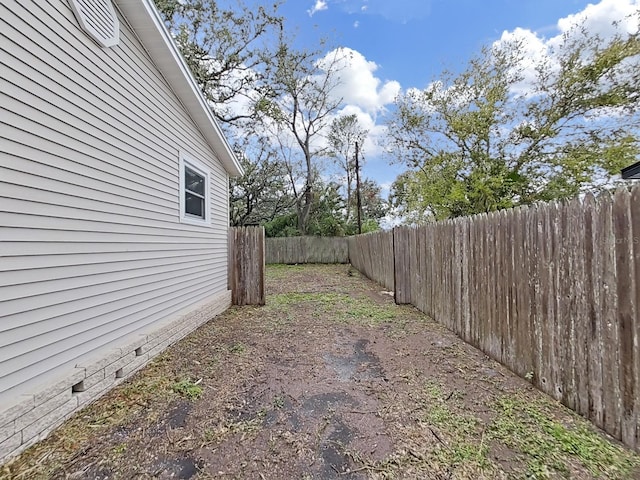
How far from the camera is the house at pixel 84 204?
2.20 meters

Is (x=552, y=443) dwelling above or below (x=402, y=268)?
below

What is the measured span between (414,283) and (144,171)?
16.8 feet

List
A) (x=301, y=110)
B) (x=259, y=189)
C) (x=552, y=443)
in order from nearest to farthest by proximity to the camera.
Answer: (x=552, y=443) < (x=301, y=110) < (x=259, y=189)

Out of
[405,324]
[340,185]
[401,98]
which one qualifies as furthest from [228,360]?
[340,185]

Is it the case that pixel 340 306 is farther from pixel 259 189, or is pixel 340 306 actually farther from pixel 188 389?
pixel 259 189

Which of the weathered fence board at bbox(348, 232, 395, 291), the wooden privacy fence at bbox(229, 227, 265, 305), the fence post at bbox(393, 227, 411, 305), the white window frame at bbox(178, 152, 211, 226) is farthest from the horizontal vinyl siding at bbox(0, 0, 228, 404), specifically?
the weathered fence board at bbox(348, 232, 395, 291)

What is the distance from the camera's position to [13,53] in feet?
7.33

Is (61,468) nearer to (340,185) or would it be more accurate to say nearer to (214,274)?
(214,274)

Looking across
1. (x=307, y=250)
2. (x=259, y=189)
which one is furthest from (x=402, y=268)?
(x=259, y=189)

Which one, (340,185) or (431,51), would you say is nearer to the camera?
(431,51)

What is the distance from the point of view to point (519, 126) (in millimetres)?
12453

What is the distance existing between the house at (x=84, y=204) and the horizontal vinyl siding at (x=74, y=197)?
1 centimetres

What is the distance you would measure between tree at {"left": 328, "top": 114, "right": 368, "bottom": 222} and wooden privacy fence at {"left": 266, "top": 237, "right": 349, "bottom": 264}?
12.7 feet

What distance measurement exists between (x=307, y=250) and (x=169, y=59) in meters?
14.5
